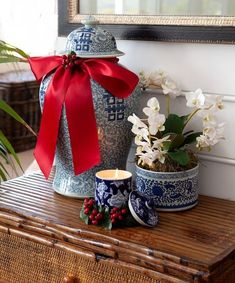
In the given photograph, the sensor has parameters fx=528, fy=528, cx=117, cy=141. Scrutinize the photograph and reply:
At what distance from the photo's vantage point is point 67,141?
98cm

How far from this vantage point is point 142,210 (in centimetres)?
85

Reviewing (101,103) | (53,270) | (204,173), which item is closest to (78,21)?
(101,103)

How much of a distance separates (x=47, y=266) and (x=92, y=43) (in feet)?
1.35

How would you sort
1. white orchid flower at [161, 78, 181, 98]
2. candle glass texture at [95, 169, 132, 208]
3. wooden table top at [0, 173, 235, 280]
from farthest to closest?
white orchid flower at [161, 78, 181, 98] → candle glass texture at [95, 169, 132, 208] → wooden table top at [0, 173, 235, 280]

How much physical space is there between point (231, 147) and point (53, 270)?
1.32ft

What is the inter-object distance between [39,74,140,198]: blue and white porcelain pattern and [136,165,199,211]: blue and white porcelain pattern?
0.09 metres

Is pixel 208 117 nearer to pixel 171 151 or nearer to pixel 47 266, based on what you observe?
pixel 171 151

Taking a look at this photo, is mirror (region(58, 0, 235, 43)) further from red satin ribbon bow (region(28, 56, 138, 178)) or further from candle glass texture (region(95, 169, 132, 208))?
Result: candle glass texture (region(95, 169, 132, 208))

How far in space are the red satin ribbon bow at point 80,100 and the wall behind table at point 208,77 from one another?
0.12 metres

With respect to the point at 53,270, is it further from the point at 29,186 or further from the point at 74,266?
the point at 29,186

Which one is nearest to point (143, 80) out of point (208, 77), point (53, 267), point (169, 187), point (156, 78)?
point (156, 78)

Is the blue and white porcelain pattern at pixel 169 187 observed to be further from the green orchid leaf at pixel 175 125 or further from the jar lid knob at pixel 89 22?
the jar lid knob at pixel 89 22

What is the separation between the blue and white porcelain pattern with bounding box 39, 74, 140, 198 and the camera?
963mm

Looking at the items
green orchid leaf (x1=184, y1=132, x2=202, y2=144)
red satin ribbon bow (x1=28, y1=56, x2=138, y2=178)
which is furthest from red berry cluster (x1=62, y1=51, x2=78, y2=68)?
green orchid leaf (x1=184, y1=132, x2=202, y2=144)
